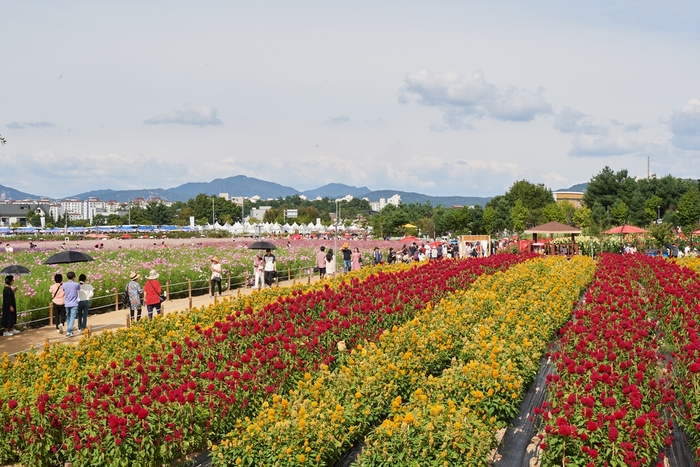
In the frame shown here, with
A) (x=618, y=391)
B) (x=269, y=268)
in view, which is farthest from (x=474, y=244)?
(x=618, y=391)

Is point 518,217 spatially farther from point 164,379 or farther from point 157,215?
point 157,215

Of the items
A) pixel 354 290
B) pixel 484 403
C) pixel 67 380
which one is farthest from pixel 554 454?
pixel 354 290

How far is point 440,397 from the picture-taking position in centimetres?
736

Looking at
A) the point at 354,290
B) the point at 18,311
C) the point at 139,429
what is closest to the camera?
the point at 139,429

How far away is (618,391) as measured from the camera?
7086mm

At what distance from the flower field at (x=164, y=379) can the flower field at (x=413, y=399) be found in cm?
40

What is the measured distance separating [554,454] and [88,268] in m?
20.8

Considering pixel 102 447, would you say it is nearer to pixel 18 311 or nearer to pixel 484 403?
pixel 484 403

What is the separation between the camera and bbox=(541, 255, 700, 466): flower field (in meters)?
6.03

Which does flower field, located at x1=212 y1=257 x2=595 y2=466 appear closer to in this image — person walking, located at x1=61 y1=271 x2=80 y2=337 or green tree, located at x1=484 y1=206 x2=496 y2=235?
person walking, located at x1=61 y1=271 x2=80 y2=337

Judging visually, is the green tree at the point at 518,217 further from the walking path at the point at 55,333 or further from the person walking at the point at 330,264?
the walking path at the point at 55,333

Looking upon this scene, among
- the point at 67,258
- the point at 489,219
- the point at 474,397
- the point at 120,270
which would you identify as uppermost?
the point at 489,219

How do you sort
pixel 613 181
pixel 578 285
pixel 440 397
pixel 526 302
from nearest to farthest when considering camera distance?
pixel 440 397
pixel 526 302
pixel 578 285
pixel 613 181

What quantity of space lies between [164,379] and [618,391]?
5090 mm
